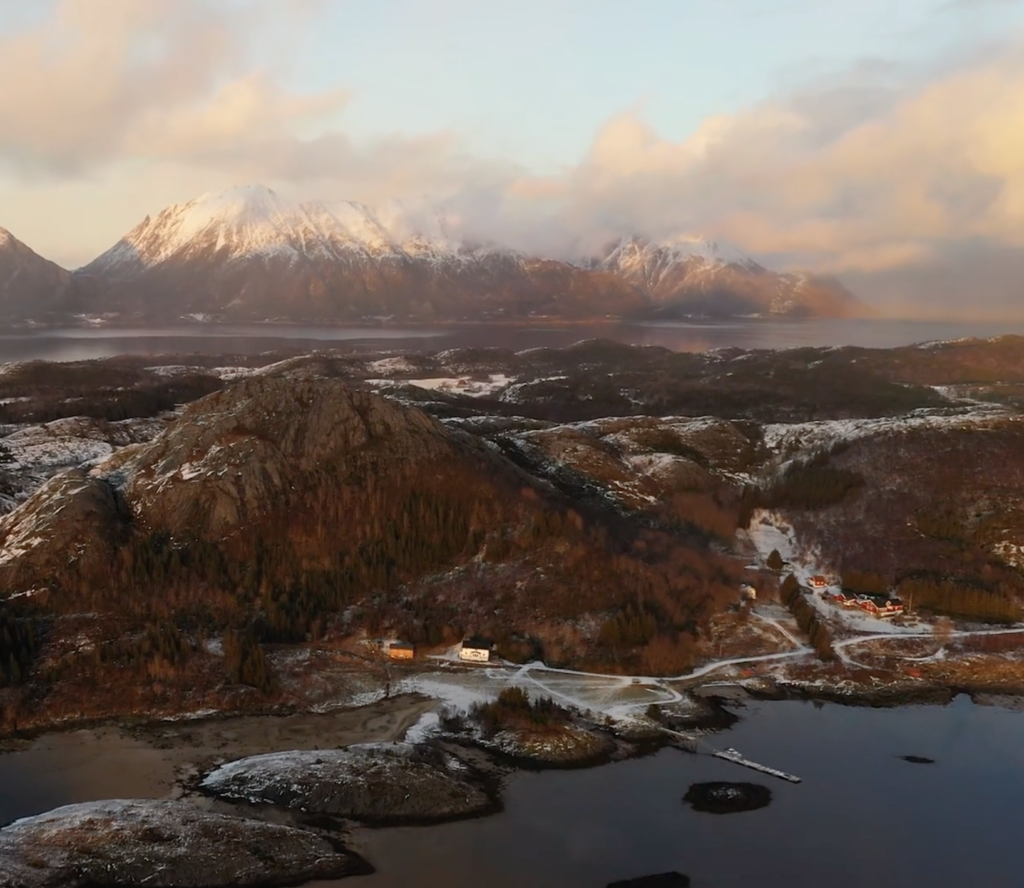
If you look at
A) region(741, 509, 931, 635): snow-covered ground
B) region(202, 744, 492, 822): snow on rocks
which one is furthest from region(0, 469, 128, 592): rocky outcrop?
region(741, 509, 931, 635): snow-covered ground

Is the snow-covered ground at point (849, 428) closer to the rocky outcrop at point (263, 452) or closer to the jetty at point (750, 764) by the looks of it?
the rocky outcrop at point (263, 452)

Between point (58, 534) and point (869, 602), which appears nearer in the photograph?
point (58, 534)

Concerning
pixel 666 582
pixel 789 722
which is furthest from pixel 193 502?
pixel 789 722

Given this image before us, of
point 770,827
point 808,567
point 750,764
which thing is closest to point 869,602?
point 808,567

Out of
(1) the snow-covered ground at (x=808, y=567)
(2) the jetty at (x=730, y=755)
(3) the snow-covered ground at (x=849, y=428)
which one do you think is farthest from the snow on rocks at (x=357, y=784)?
(3) the snow-covered ground at (x=849, y=428)

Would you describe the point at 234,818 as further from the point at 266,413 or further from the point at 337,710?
the point at 266,413

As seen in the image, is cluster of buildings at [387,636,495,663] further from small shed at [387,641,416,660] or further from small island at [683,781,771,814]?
small island at [683,781,771,814]

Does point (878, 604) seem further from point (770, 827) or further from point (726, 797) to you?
point (770, 827)
